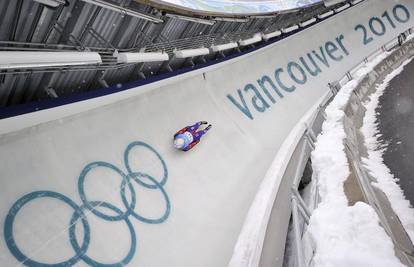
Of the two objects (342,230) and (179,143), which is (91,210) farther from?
(342,230)

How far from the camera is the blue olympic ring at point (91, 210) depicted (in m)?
4.22

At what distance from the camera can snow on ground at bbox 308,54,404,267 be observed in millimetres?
3074

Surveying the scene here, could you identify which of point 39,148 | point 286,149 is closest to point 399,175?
point 286,149

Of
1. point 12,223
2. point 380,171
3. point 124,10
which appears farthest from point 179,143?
point 380,171

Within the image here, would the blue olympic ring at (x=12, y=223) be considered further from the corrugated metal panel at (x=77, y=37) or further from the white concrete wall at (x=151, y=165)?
the corrugated metal panel at (x=77, y=37)

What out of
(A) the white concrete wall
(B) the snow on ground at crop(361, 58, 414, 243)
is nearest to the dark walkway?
(B) the snow on ground at crop(361, 58, 414, 243)

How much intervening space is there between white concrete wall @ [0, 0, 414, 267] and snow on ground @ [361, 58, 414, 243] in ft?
8.36

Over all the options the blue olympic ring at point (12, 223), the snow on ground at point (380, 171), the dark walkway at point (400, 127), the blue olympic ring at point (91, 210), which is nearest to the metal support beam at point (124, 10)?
the blue olympic ring at point (91, 210)

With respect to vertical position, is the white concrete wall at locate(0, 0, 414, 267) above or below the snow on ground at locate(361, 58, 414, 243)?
above

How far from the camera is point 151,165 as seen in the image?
6.56 m

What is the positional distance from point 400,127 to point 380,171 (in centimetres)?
177

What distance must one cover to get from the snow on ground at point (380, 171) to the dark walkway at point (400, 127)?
0.10 meters

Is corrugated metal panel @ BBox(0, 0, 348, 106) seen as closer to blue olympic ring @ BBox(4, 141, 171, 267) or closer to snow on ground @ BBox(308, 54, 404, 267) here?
blue olympic ring @ BBox(4, 141, 171, 267)

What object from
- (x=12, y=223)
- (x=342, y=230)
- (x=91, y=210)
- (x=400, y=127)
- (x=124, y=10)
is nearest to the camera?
(x=342, y=230)
